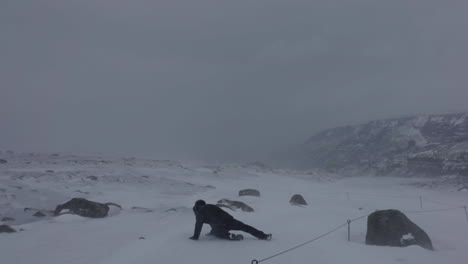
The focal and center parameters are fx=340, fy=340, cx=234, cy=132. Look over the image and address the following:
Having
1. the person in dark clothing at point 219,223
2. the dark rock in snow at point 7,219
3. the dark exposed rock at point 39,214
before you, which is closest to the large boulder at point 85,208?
the dark exposed rock at point 39,214

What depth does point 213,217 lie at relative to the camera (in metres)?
10.5

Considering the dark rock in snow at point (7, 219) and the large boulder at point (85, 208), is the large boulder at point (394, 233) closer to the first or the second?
the large boulder at point (85, 208)

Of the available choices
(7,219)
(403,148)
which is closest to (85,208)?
(7,219)

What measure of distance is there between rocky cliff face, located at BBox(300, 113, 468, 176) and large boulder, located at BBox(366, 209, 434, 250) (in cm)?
6005

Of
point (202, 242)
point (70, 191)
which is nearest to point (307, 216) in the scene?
point (202, 242)

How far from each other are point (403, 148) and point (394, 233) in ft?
328

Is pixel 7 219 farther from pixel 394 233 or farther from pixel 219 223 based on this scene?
pixel 394 233

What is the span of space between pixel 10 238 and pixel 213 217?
6.39 m

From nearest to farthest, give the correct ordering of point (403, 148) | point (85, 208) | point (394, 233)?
point (394, 233)
point (85, 208)
point (403, 148)

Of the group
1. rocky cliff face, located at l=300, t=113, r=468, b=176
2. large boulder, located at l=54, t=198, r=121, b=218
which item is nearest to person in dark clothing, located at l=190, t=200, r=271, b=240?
large boulder, located at l=54, t=198, r=121, b=218

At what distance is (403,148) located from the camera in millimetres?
99750

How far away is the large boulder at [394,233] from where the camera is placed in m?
10.2

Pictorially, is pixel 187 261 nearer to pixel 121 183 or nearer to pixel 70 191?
pixel 70 191

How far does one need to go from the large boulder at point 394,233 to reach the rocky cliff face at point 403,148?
2364 inches
